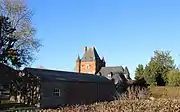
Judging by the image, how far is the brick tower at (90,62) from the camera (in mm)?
98812

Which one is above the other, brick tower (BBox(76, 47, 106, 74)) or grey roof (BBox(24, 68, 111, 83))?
brick tower (BBox(76, 47, 106, 74))

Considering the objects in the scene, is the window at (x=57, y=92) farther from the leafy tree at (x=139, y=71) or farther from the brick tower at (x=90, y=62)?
the brick tower at (x=90, y=62)

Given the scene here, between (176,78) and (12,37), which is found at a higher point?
(12,37)

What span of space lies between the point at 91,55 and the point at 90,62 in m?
2.40

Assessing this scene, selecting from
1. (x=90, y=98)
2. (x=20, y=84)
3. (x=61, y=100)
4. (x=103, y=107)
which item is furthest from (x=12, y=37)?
(x=103, y=107)

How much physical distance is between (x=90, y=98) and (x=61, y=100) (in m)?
7.72

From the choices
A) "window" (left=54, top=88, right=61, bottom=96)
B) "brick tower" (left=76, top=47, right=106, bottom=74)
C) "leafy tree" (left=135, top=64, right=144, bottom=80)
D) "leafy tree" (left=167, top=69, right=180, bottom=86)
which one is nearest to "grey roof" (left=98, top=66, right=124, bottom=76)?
"brick tower" (left=76, top=47, right=106, bottom=74)

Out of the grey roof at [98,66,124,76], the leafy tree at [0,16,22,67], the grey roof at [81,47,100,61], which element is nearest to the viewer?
the leafy tree at [0,16,22,67]

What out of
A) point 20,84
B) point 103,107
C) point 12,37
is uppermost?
point 12,37

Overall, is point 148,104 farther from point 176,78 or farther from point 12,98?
point 176,78

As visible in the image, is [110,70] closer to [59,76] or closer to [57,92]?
[59,76]

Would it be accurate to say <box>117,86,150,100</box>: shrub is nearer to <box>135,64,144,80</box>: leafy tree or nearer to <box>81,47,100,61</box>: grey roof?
<box>135,64,144,80</box>: leafy tree

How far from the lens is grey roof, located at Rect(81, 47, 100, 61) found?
9943 cm

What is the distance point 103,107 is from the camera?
313 inches
